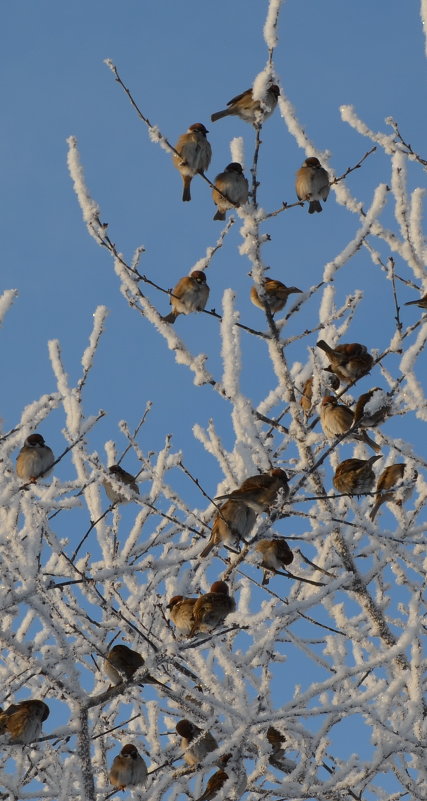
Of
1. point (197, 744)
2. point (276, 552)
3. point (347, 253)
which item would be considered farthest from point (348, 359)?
point (197, 744)

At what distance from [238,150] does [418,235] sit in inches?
62.4

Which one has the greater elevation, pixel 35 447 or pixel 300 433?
pixel 300 433

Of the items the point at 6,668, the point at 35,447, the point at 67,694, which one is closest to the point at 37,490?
the point at 35,447

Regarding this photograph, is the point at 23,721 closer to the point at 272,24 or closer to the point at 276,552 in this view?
the point at 276,552

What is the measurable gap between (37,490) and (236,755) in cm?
353

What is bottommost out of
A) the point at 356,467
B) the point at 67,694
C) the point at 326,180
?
the point at 67,694

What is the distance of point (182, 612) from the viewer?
6.82 meters

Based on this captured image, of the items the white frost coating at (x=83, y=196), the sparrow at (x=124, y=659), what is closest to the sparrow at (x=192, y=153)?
the white frost coating at (x=83, y=196)

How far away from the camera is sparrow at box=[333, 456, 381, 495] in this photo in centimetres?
655

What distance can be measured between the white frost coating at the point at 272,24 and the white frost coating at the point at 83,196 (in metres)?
1.58

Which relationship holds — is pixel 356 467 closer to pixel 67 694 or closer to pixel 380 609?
pixel 380 609

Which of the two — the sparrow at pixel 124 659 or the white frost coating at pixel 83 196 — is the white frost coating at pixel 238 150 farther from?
the sparrow at pixel 124 659

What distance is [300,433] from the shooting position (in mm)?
6195

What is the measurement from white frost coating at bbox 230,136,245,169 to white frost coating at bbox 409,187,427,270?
4.52 ft
